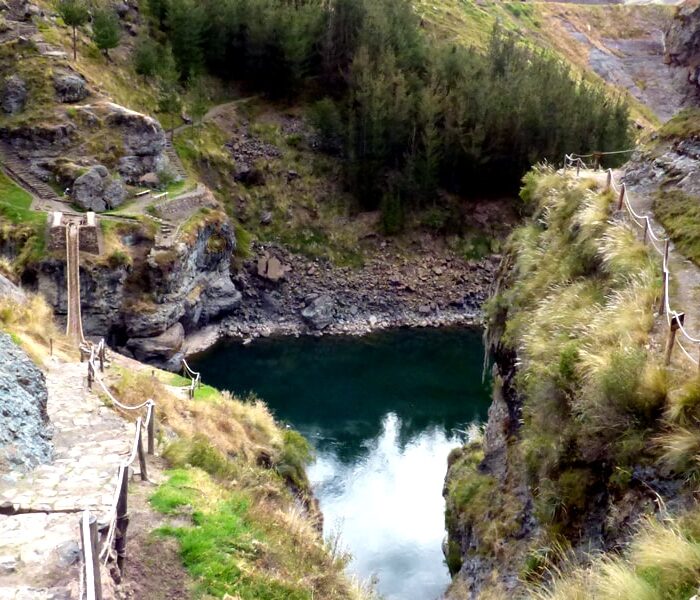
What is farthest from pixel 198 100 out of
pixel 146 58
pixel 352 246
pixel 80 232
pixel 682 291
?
pixel 682 291

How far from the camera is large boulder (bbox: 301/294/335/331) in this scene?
4709 centimetres

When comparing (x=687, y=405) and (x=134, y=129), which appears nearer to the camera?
(x=687, y=405)

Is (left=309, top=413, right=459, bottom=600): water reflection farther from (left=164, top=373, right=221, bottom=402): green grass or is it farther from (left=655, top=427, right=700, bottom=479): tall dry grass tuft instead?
(left=655, top=427, right=700, bottom=479): tall dry grass tuft

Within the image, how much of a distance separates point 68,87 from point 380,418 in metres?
28.0

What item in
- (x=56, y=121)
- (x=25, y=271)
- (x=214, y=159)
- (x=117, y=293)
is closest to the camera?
(x=25, y=271)

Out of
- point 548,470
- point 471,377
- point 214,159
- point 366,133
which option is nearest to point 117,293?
point 214,159

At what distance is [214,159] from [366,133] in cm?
1186

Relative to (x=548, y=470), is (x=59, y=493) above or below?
below

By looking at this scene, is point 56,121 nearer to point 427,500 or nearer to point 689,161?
point 427,500

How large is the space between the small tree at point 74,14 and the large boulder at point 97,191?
1220cm

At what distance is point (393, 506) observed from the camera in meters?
28.5

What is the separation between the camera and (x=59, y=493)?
32.8 feet

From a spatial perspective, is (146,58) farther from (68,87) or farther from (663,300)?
(663,300)

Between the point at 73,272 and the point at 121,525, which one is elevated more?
the point at 121,525
